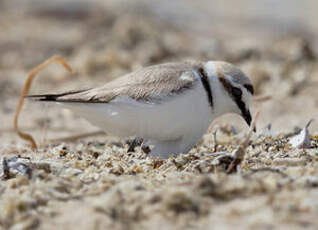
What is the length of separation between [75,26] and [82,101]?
7738 millimetres

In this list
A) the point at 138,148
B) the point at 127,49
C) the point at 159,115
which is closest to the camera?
the point at 159,115

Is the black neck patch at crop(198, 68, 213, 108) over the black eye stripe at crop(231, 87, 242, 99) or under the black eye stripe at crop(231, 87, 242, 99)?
over

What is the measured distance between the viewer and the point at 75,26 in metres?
11.2

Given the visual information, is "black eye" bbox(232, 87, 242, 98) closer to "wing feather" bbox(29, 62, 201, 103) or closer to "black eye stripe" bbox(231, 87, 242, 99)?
"black eye stripe" bbox(231, 87, 242, 99)

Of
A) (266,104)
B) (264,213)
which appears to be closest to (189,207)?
(264,213)

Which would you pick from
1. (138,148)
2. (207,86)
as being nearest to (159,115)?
(207,86)

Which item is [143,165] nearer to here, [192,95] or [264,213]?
[192,95]

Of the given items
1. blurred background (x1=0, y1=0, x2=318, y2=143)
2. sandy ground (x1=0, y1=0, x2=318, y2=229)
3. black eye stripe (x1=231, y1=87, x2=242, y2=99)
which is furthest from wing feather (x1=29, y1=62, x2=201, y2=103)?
blurred background (x1=0, y1=0, x2=318, y2=143)

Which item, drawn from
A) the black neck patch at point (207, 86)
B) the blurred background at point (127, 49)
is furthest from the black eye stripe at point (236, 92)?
the blurred background at point (127, 49)

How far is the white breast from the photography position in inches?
140

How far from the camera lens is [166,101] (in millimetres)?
3561

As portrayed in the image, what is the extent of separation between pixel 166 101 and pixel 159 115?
11cm

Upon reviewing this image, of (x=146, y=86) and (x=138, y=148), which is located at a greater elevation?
(x=146, y=86)

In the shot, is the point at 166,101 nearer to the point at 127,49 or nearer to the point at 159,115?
the point at 159,115
